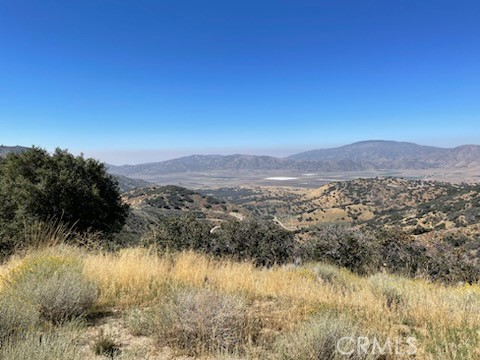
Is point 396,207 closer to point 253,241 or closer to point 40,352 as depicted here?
point 253,241

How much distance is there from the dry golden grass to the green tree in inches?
405

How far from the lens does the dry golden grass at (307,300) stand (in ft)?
11.3

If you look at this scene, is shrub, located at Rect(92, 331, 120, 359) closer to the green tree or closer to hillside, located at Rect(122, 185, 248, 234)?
the green tree

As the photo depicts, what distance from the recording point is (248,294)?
5148mm

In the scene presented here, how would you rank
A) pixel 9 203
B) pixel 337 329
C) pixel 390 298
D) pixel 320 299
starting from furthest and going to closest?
pixel 9 203 → pixel 390 298 → pixel 320 299 → pixel 337 329

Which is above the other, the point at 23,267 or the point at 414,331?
the point at 23,267

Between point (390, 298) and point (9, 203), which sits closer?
point (390, 298)

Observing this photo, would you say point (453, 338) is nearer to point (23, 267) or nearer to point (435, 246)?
point (23, 267)

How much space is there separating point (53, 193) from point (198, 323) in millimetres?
15638

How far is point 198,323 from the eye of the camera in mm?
3410

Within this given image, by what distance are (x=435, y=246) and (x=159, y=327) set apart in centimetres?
2040

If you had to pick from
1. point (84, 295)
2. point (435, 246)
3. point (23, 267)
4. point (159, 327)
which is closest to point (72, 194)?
point (23, 267)

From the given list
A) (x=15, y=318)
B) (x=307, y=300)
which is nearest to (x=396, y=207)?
(x=307, y=300)

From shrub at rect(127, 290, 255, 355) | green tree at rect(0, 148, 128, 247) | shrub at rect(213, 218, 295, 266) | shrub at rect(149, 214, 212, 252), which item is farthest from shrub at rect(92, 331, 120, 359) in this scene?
shrub at rect(213, 218, 295, 266)
